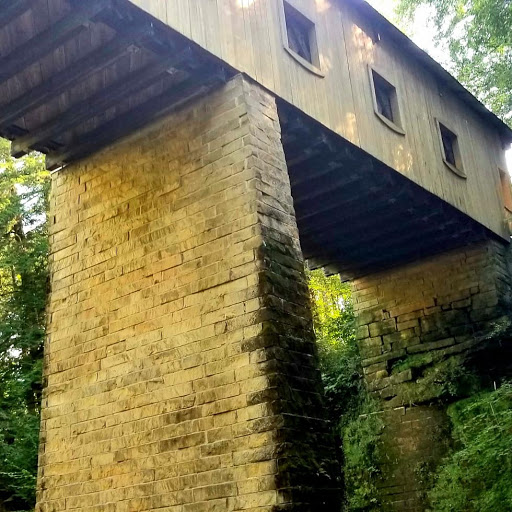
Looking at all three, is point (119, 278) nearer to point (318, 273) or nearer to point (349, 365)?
point (349, 365)

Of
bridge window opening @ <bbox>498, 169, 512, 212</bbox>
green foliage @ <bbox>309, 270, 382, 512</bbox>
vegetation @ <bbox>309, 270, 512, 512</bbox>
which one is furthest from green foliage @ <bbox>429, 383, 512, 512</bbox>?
bridge window opening @ <bbox>498, 169, 512, 212</bbox>

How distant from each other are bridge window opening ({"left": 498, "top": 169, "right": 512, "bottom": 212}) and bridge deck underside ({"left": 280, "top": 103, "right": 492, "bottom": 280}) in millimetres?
1817

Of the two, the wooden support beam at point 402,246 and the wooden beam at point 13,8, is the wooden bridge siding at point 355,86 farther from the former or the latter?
the wooden beam at point 13,8

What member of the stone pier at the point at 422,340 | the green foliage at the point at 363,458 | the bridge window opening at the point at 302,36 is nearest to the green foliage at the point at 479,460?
the stone pier at the point at 422,340

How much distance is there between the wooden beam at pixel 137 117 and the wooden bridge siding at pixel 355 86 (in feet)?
1.30

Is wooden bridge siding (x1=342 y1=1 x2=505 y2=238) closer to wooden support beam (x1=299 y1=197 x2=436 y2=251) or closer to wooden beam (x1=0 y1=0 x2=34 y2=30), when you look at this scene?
wooden support beam (x1=299 y1=197 x2=436 y2=251)

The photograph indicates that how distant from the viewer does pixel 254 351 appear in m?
5.74

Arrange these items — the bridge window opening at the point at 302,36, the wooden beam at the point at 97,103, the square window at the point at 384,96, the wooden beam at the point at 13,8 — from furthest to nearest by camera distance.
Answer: the square window at the point at 384,96
the bridge window opening at the point at 302,36
the wooden beam at the point at 97,103
the wooden beam at the point at 13,8

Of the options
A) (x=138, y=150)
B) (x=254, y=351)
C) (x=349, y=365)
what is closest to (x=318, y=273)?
(x=349, y=365)

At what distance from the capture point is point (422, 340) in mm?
11898

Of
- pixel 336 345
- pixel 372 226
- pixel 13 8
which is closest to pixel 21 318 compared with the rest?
pixel 336 345

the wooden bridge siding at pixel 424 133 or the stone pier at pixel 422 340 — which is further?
the stone pier at pixel 422 340

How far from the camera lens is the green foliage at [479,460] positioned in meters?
9.09

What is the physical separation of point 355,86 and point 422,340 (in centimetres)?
499
